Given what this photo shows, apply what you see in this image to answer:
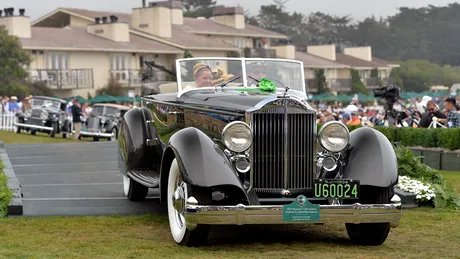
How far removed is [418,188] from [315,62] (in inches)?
2895

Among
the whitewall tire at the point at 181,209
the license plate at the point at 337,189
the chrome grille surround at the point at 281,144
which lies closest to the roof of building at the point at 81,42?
the whitewall tire at the point at 181,209

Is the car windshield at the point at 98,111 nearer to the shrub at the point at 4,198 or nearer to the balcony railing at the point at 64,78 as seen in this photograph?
the balcony railing at the point at 64,78

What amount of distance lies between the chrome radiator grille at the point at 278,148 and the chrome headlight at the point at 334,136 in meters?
0.14

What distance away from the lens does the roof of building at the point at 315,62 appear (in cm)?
8219

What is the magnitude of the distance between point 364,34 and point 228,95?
319ft

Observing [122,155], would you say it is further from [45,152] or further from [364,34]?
[364,34]

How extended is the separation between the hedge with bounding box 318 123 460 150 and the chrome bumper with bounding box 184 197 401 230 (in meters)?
9.28

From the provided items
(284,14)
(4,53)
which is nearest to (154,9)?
(4,53)

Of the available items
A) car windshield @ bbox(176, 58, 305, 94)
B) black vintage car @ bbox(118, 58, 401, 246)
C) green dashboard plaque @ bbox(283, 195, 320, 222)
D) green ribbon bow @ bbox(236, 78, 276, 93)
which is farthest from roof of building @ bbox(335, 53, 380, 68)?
green dashboard plaque @ bbox(283, 195, 320, 222)

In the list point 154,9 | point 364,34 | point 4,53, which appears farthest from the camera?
point 364,34

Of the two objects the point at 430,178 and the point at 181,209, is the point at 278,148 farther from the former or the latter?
the point at 430,178

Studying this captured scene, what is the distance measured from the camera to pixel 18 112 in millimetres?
35469

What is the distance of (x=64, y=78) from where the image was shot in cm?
5906

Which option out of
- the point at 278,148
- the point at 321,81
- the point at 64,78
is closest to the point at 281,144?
the point at 278,148
